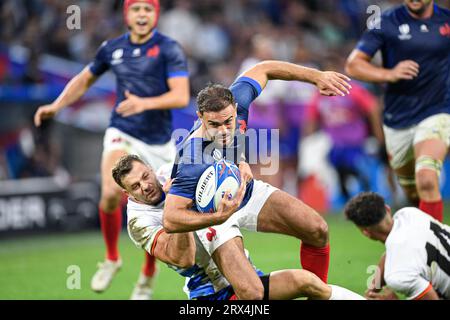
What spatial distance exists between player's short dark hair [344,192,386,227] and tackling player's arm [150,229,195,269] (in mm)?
1308

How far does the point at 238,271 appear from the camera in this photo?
18.3ft

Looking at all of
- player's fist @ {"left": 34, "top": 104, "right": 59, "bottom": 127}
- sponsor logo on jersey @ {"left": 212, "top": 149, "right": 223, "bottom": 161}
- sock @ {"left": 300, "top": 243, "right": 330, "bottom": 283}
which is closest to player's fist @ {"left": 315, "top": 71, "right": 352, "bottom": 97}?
sponsor logo on jersey @ {"left": 212, "top": 149, "right": 223, "bottom": 161}

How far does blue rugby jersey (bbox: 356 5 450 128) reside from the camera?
773 cm

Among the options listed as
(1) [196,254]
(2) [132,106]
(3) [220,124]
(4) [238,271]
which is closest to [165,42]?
(2) [132,106]

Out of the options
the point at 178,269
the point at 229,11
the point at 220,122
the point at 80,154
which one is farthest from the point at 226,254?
the point at 229,11

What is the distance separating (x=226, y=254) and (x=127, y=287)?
292cm

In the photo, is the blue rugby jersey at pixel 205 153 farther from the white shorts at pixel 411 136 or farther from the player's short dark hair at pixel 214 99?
the white shorts at pixel 411 136

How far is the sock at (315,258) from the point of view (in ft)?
20.4

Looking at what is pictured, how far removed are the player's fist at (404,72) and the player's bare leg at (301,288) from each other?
2.70 meters

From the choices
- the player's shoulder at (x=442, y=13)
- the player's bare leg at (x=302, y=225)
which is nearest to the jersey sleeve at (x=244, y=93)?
the player's bare leg at (x=302, y=225)

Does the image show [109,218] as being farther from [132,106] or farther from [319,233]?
[319,233]

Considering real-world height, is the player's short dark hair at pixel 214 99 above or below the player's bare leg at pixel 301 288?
above

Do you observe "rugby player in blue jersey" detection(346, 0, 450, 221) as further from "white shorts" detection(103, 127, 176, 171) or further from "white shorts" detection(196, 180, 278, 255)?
"white shorts" detection(103, 127, 176, 171)

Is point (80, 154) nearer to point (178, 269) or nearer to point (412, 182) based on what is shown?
point (412, 182)
